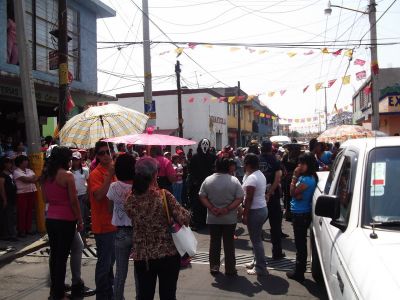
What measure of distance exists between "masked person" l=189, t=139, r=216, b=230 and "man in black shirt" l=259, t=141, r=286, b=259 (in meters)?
1.91

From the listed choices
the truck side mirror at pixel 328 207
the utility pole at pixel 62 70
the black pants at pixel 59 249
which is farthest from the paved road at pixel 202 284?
the utility pole at pixel 62 70

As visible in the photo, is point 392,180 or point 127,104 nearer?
point 392,180

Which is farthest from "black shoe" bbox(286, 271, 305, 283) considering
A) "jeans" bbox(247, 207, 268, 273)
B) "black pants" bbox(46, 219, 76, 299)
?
"black pants" bbox(46, 219, 76, 299)

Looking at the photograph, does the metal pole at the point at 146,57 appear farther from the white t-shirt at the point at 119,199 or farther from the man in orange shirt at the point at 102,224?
the white t-shirt at the point at 119,199

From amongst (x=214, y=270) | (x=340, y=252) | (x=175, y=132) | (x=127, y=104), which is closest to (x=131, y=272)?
(x=214, y=270)

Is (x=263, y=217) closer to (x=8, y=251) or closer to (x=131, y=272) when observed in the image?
(x=131, y=272)

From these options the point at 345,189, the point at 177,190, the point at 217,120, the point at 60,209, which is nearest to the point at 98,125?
the point at 60,209

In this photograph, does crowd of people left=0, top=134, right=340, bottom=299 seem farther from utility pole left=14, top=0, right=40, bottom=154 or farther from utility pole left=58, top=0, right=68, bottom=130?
utility pole left=58, top=0, right=68, bottom=130

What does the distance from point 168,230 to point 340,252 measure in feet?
4.93

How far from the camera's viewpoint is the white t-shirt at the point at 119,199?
446cm

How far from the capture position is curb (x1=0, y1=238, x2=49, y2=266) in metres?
7.30

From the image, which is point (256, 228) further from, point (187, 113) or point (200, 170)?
point (187, 113)

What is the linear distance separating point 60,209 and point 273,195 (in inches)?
149

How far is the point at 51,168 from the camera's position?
16.5ft
